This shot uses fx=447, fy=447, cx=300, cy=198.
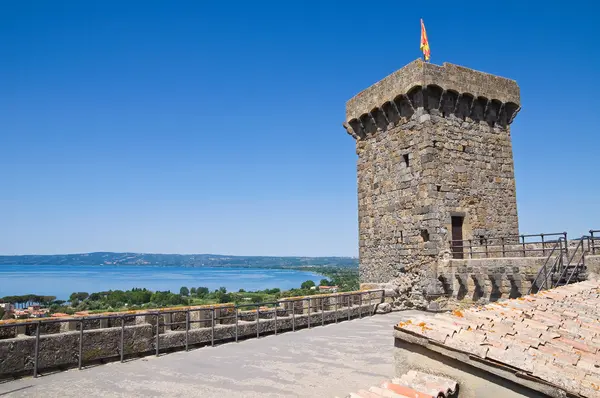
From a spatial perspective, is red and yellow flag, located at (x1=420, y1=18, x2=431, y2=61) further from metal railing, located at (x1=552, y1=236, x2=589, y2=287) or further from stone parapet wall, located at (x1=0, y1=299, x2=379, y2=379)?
stone parapet wall, located at (x1=0, y1=299, x2=379, y2=379)

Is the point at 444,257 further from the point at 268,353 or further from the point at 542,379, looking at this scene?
the point at 542,379

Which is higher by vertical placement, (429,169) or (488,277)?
(429,169)

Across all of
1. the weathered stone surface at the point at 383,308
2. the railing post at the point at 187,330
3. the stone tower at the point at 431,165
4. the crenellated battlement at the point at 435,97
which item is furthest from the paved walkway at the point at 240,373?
the crenellated battlement at the point at 435,97

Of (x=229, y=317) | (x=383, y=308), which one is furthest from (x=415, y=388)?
(x=383, y=308)

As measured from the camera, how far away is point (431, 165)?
14.8m

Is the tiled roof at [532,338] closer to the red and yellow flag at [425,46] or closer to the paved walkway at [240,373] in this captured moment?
the paved walkway at [240,373]

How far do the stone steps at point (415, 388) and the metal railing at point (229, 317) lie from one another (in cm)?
599

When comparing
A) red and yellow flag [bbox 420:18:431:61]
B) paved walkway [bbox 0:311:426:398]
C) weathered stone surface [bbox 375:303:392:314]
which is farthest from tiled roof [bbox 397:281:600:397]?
red and yellow flag [bbox 420:18:431:61]

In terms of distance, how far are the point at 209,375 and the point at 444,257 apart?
32.2ft

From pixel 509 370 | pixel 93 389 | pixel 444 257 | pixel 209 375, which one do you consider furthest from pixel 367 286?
pixel 509 370

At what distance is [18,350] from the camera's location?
707 centimetres

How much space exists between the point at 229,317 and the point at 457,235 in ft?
28.6

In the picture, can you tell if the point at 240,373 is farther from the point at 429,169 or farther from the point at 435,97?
the point at 435,97

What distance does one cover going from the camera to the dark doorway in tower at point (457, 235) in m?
15.1
